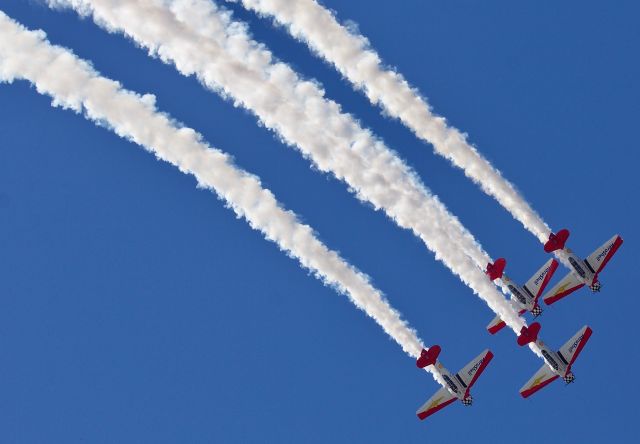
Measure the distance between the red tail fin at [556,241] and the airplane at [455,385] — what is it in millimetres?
4807

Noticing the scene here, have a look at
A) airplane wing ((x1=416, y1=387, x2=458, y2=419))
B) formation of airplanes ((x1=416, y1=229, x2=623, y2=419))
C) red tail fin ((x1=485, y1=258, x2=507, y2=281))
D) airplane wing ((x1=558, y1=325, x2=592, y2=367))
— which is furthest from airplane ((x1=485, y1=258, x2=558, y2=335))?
airplane wing ((x1=416, y1=387, x2=458, y2=419))

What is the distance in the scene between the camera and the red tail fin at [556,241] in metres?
48.8

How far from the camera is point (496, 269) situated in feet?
159

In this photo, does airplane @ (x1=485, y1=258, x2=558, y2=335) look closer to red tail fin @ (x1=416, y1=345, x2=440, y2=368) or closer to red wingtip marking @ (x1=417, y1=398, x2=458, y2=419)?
red tail fin @ (x1=416, y1=345, x2=440, y2=368)

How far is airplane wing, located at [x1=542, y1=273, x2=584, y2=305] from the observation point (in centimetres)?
5070

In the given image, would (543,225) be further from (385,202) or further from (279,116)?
(279,116)

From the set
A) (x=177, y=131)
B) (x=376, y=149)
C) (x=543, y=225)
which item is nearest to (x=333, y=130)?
(x=376, y=149)

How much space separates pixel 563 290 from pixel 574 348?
224 centimetres

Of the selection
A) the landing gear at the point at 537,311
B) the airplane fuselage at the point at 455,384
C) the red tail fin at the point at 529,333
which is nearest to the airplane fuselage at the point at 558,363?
the red tail fin at the point at 529,333

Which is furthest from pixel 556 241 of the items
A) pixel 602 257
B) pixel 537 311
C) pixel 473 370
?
pixel 473 370

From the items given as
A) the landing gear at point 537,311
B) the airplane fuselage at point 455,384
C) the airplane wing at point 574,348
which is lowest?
the airplane fuselage at point 455,384

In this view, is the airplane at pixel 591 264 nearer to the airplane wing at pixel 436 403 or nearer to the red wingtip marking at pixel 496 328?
the red wingtip marking at pixel 496 328

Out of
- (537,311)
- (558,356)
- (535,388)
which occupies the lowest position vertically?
(535,388)

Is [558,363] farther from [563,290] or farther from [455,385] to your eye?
[455,385]
